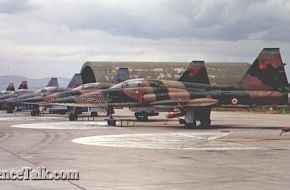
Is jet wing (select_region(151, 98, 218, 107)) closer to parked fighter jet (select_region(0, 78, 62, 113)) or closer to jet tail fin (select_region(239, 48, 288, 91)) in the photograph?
jet tail fin (select_region(239, 48, 288, 91))

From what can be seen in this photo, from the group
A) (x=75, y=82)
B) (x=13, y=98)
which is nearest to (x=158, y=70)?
(x=13, y=98)

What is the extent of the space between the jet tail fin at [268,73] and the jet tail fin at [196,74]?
2.97m

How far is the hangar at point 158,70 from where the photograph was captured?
90688 mm

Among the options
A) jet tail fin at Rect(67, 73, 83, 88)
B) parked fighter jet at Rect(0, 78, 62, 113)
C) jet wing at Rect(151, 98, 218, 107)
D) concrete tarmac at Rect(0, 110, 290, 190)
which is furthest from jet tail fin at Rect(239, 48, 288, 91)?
parked fighter jet at Rect(0, 78, 62, 113)

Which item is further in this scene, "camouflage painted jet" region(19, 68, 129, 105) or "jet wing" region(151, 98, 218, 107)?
"camouflage painted jet" region(19, 68, 129, 105)

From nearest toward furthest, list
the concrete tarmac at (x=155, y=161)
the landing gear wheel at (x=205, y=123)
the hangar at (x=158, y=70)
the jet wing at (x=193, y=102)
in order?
the concrete tarmac at (x=155, y=161) < the jet wing at (x=193, y=102) < the landing gear wheel at (x=205, y=123) < the hangar at (x=158, y=70)

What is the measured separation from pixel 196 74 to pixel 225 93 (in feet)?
10.3

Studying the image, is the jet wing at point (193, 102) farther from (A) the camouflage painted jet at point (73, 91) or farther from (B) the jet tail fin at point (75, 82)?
(B) the jet tail fin at point (75, 82)

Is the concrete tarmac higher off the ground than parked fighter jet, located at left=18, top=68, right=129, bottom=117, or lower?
lower

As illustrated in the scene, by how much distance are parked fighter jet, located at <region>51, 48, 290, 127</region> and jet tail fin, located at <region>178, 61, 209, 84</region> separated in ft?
2.11

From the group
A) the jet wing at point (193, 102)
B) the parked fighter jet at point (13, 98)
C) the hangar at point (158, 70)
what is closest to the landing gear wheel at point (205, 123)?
the jet wing at point (193, 102)

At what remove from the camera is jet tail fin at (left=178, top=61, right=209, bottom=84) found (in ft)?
103

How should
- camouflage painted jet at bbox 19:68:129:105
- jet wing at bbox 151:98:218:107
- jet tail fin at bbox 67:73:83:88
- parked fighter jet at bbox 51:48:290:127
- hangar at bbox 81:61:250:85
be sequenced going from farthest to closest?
hangar at bbox 81:61:250:85 → jet tail fin at bbox 67:73:83:88 → camouflage painted jet at bbox 19:68:129:105 → parked fighter jet at bbox 51:48:290:127 → jet wing at bbox 151:98:218:107

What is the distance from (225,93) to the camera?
94.7ft
